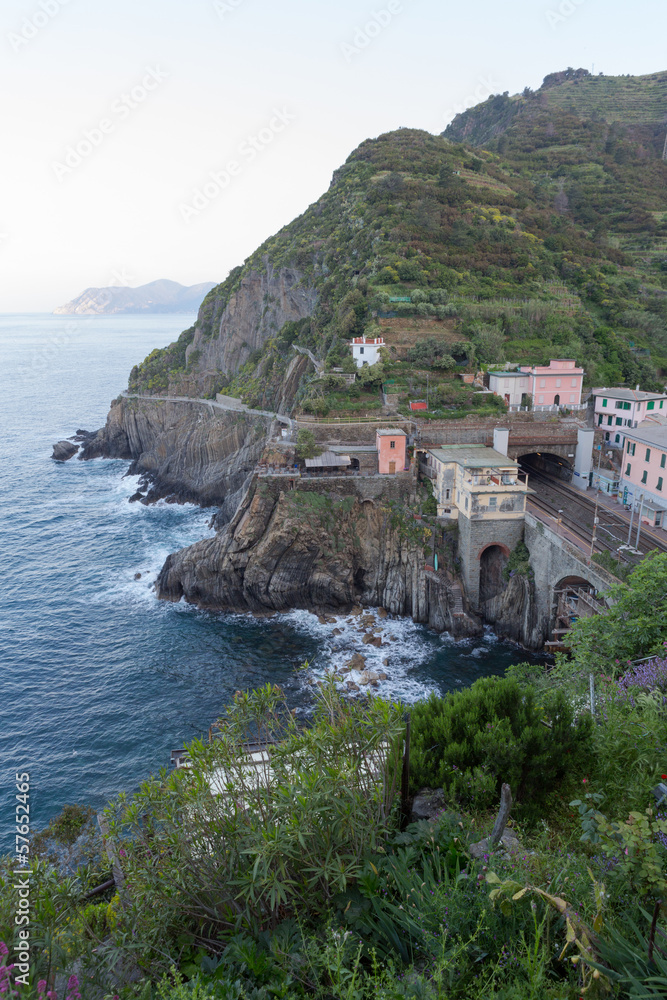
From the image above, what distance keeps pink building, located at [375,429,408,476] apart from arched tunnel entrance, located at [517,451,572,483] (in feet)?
36.0

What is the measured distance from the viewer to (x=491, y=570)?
117ft

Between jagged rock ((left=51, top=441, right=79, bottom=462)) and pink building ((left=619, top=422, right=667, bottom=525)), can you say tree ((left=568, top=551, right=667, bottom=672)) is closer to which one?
pink building ((left=619, top=422, right=667, bottom=525))

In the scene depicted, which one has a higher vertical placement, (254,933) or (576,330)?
(576,330)

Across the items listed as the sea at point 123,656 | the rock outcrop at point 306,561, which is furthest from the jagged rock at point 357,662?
the rock outcrop at point 306,561

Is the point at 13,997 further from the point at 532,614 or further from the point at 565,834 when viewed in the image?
the point at 532,614

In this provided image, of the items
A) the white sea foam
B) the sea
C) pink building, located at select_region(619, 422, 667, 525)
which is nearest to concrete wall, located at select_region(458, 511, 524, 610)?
the sea

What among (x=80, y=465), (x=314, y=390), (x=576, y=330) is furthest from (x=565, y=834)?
(x=80, y=465)

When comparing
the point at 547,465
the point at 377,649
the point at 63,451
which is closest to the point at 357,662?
the point at 377,649

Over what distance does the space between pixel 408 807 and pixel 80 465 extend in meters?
70.2

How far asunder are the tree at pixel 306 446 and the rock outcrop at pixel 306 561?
342 centimetres

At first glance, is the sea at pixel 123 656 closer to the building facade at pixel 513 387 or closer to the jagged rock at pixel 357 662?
the jagged rock at pixel 357 662

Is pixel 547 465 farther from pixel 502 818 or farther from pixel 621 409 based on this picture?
pixel 502 818

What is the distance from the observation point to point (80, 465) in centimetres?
7094

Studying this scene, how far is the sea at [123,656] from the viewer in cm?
2512
